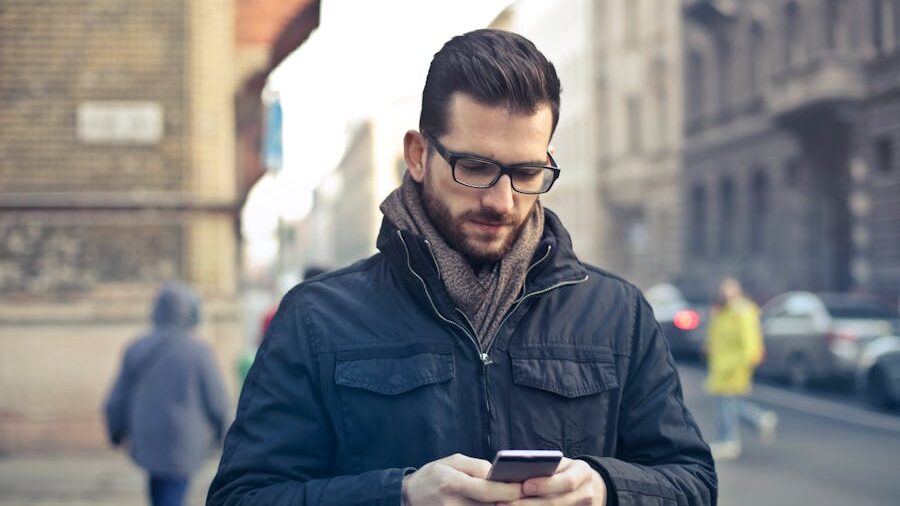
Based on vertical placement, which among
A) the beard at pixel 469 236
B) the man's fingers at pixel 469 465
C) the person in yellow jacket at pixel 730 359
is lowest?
the person in yellow jacket at pixel 730 359

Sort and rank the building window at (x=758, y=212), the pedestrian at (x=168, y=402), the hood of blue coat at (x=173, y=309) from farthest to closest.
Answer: the building window at (x=758, y=212), the hood of blue coat at (x=173, y=309), the pedestrian at (x=168, y=402)

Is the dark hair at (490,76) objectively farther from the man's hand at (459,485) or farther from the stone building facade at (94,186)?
the stone building facade at (94,186)

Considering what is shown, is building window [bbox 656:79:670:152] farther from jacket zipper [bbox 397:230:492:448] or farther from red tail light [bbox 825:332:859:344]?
jacket zipper [bbox 397:230:492:448]

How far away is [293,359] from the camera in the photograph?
96.8 inches

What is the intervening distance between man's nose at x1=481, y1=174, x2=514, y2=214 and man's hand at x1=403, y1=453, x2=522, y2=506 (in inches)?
17.9

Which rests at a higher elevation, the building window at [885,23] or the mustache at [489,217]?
the building window at [885,23]

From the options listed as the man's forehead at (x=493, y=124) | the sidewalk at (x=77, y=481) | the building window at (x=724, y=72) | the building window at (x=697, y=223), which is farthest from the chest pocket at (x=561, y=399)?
the building window at (x=697, y=223)

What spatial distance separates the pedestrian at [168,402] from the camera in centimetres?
712

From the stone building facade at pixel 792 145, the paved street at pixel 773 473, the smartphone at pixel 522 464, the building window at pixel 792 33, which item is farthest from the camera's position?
the building window at pixel 792 33

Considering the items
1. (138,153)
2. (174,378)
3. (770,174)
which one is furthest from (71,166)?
(770,174)

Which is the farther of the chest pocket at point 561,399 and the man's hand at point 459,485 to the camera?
the chest pocket at point 561,399

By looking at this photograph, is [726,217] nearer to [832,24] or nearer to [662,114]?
[832,24]

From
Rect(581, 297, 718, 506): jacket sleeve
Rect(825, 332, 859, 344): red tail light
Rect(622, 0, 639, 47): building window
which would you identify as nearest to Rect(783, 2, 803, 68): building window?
Rect(825, 332, 859, 344): red tail light

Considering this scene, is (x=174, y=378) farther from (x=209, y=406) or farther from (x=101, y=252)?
(x=101, y=252)
